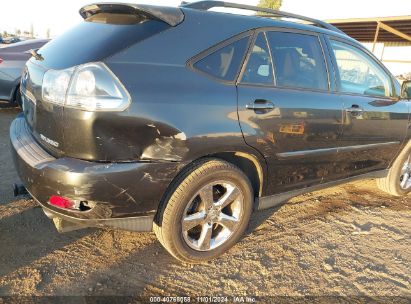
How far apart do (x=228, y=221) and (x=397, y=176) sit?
248 centimetres

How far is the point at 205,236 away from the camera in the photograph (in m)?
2.61

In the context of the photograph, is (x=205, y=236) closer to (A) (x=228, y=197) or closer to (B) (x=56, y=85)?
(A) (x=228, y=197)

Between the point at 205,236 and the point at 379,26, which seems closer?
the point at 205,236

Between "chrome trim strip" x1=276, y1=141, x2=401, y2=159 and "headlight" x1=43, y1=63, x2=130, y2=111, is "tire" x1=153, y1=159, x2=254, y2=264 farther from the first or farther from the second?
"headlight" x1=43, y1=63, x2=130, y2=111

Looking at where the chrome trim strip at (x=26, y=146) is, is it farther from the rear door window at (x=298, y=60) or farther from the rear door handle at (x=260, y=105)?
the rear door window at (x=298, y=60)

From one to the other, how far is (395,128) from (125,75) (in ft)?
9.82

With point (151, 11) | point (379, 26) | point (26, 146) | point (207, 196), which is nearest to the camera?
point (151, 11)

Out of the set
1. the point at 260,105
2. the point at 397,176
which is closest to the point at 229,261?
the point at 260,105

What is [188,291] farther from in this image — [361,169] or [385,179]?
[385,179]

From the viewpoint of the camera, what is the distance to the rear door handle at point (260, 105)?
8.17ft

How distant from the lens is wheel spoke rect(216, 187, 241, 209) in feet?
8.58

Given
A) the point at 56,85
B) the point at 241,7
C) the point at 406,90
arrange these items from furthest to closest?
the point at 406,90, the point at 241,7, the point at 56,85

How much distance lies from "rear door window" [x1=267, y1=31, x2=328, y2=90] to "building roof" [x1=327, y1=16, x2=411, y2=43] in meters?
16.7

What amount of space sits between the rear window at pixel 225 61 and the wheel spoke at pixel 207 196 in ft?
2.49
